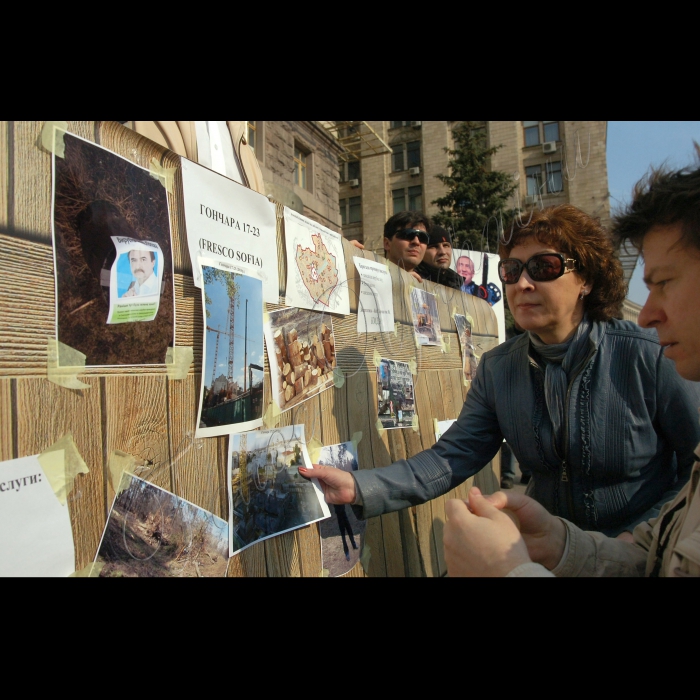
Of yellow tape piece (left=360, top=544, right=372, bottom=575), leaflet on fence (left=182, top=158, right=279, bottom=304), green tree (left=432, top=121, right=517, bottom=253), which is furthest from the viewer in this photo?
green tree (left=432, top=121, right=517, bottom=253)

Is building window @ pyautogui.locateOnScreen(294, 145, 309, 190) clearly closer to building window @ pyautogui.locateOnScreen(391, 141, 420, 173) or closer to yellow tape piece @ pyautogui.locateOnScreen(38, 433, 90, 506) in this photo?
building window @ pyautogui.locateOnScreen(391, 141, 420, 173)

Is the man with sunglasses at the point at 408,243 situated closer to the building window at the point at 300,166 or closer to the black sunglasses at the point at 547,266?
the black sunglasses at the point at 547,266

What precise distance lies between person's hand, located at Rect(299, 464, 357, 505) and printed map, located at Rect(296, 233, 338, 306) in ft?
1.97

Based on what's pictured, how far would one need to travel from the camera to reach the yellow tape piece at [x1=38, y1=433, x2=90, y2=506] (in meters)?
0.87

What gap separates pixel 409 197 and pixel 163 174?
3197 centimetres

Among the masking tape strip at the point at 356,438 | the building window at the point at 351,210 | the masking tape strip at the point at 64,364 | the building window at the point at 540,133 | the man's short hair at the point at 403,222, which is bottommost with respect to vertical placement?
the masking tape strip at the point at 356,438

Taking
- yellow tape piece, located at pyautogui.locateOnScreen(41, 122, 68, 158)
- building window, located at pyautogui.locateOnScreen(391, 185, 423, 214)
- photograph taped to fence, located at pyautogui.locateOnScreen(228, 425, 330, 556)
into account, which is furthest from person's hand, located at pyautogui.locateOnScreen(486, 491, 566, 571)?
building window, located at pyautogui.locateOnScreen(391, 185, 423, 214)

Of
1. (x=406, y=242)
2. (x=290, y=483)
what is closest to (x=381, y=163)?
(x=406, y=242)

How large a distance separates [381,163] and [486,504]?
32.3m

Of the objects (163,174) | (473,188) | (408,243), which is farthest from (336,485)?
(473,188)

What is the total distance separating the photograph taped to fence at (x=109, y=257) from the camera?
2.97 ft

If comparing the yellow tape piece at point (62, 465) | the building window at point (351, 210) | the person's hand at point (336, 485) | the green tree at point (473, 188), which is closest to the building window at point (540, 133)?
the green tree at point (473, 188)

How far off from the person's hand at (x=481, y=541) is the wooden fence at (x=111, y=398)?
59 cm

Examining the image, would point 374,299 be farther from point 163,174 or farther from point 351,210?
point 351,210
